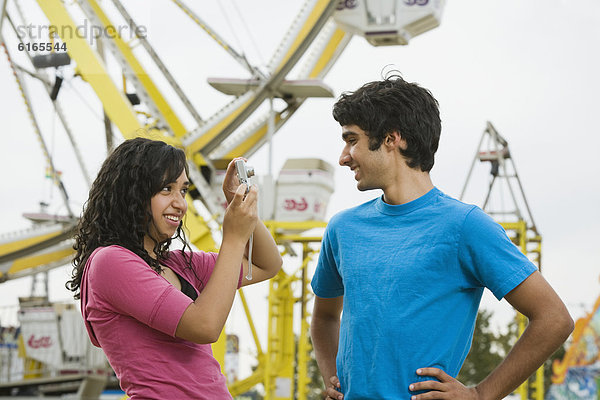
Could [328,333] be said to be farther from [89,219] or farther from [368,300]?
[89,219]

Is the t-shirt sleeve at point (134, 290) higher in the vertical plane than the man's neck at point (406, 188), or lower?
lower

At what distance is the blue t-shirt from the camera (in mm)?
2721

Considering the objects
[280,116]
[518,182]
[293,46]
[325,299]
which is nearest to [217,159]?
[280,116]

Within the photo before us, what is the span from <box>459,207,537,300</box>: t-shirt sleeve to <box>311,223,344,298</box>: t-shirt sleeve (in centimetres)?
56

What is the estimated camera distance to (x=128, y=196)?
9.16 feet

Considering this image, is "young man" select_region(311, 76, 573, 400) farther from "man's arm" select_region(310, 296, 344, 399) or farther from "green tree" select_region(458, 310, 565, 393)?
"green tree" select_region(458, 310, 565, 393)

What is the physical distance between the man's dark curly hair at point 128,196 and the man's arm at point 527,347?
944mm

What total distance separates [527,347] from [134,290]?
1176mm

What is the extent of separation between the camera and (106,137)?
19297mm

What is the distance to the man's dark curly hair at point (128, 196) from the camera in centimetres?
279

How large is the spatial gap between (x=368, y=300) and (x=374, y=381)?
9.9 inches

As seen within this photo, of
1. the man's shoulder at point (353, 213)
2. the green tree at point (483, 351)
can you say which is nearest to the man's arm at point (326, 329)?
the man's shoulder at point (353, 213)

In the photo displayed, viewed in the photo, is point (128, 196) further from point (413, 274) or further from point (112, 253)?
point (413, 274)

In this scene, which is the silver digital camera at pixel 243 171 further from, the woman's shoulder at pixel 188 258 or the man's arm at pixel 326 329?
the man's arm at pixel 326 329
